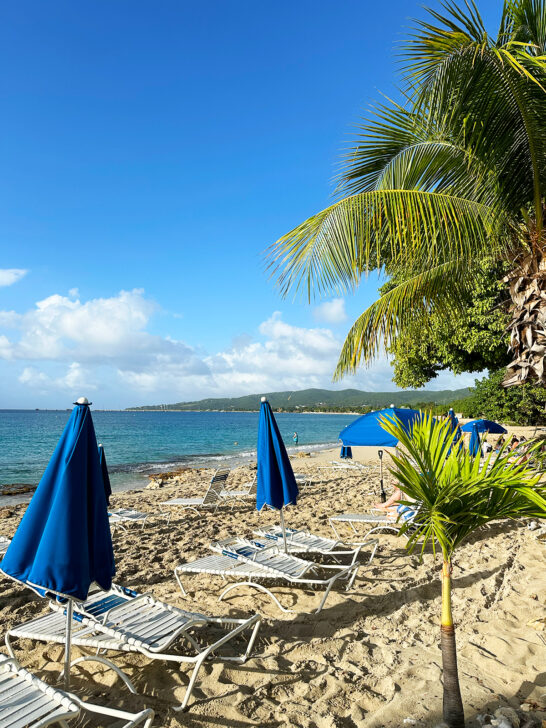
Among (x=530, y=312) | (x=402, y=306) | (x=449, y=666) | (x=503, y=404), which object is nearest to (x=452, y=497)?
(x=449, y=666)

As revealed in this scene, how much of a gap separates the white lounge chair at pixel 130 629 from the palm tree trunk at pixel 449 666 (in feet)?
4.70

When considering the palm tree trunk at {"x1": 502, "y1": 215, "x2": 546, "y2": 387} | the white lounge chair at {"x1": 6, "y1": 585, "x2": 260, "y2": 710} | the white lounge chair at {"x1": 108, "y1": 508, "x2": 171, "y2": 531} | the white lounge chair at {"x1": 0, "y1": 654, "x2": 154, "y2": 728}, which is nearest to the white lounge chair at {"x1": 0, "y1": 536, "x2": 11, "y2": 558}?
the white lounge chair at {"x1": 108, "y1": 508, "x2": 171, "y2": 531}

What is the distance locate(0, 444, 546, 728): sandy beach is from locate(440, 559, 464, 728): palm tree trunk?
0.18 meters

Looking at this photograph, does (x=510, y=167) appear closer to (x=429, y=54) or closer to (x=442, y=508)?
(x=429, y=54)

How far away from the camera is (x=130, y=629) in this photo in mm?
3082

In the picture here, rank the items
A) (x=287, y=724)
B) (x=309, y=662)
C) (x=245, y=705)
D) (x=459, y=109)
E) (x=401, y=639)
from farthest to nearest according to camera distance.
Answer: (x=459, y=109) < (x=401, y=639) < (x=309, y=662) < (x=245, y=705) < (x=287, y=724)

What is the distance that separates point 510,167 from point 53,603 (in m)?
6.43

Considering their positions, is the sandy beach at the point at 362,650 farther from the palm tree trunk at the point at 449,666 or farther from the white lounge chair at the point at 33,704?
the white lounge chair at the point at 33,704

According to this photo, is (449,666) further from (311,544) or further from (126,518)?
(126,518)

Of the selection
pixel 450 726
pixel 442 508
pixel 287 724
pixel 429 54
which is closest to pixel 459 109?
pixel 429 54

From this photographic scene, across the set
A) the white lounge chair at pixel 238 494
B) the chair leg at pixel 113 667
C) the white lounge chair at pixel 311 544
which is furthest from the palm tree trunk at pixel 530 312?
the white lounge chair at pixel 238 494

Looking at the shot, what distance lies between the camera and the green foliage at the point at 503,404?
21453mm

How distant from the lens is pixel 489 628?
3.57 meters

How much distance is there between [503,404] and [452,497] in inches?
933
